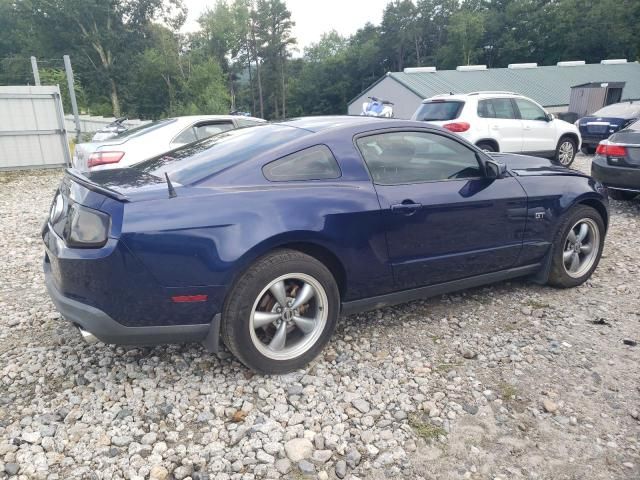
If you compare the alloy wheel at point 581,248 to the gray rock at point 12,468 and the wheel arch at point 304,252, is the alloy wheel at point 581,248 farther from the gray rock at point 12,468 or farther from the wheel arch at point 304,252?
the gray rock at point 12,468

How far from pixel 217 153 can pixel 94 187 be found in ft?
2.64

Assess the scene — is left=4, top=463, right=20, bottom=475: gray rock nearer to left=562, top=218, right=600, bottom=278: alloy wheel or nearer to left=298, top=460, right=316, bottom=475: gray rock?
left=298, top=460, right=316, bottom=475: gray rock

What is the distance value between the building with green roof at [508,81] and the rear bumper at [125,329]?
31.6 m

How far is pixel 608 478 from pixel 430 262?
5.26ft

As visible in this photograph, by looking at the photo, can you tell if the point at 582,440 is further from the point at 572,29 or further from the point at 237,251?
the point at 572,29

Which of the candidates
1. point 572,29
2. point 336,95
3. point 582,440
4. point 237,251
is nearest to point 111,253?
point 237,251

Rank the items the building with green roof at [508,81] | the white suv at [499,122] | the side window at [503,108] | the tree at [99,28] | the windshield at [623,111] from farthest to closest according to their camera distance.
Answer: the tree at [99,28] → the building with green roof at [508,81] → the windshield at [623,111] → the side window at [503,108] → the white suv at [499,122]

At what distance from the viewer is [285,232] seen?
2.73 m

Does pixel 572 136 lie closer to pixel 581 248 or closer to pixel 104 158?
pixel 581 248

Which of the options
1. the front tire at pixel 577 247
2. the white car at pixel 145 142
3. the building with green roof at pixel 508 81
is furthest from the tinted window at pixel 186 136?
the building with green roof at pixel 508 81

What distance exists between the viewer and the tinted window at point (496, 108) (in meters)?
9.85

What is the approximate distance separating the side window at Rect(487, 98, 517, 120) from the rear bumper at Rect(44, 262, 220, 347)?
29.5 feet

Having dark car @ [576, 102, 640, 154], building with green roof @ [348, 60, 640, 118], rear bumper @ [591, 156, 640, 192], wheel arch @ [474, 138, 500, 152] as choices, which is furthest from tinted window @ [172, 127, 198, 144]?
building with green roof @ [348, 60, 640, 118]

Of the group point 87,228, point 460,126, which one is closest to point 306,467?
point 87,228
